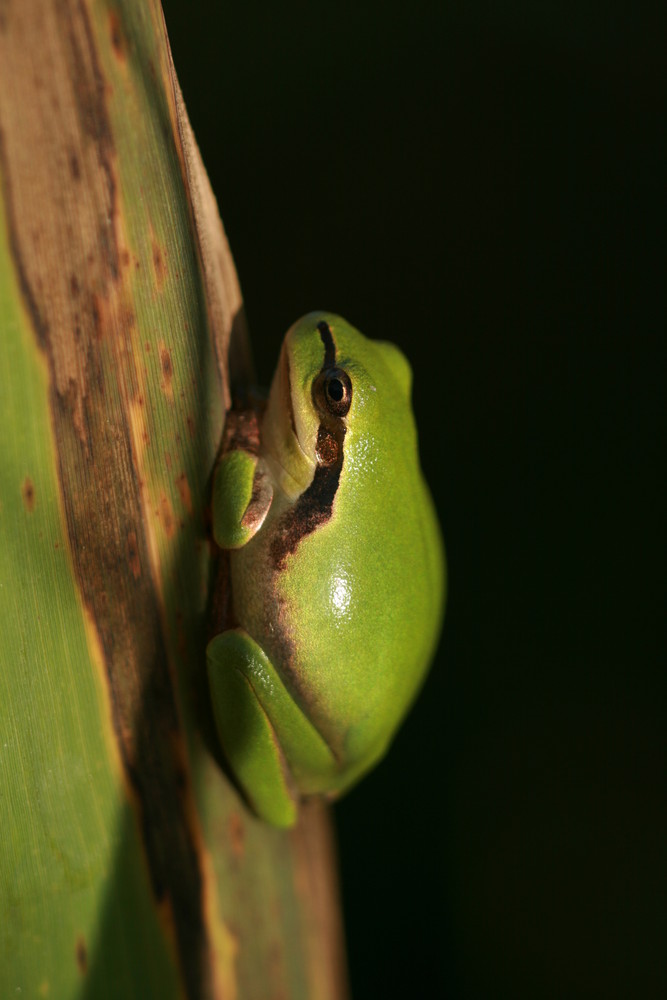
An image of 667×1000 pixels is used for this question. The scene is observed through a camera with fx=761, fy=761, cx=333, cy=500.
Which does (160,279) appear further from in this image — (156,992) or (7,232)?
(156,992)

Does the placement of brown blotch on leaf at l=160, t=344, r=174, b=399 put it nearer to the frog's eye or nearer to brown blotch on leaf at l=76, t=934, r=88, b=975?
the frog's eye

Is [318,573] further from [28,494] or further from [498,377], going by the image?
[498,377]

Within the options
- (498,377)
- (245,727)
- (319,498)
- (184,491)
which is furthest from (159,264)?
(498,377)

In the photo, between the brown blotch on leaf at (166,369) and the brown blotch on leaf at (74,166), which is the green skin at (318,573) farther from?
the brown blotch on leaf at (74,166)

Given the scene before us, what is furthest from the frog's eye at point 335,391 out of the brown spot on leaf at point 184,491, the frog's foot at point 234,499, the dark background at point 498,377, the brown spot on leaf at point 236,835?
the dark background at point 498,377

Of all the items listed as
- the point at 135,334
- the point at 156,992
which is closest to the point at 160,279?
the point at 135,334
